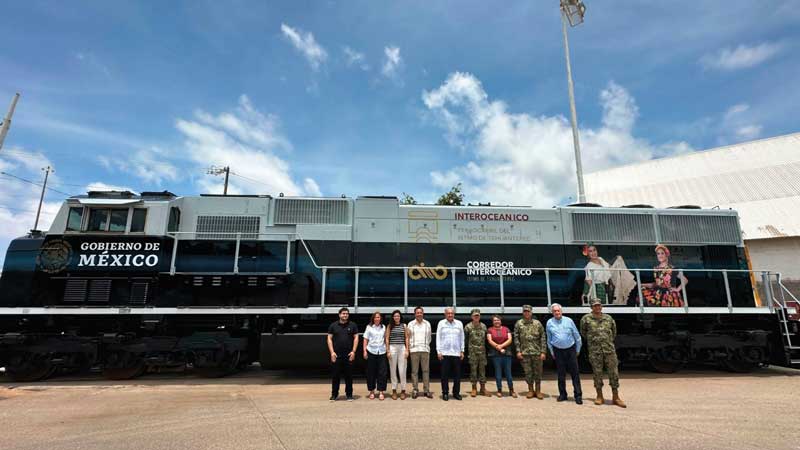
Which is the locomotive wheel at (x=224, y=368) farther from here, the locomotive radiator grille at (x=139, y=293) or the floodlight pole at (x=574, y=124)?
the floodlight pole at (x=574, y=124)

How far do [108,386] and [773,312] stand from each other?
1299 cm

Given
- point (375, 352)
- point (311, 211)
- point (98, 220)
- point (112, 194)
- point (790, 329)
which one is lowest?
point (375, 352)

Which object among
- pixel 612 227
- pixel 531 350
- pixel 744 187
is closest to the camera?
pixel 531 350

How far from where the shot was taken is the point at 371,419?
16.4 ft

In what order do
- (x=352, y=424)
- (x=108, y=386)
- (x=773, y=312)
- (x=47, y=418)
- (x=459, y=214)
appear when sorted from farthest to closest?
(x=459, y=214)
(x=773, y=312)
(x=108, y=386)
(x=47, y=418)
(x=352, y=424)

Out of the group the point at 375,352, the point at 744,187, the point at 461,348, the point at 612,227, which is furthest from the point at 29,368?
the point at 744,187

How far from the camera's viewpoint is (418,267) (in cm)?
839

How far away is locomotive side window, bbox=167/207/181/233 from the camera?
7.90 meters

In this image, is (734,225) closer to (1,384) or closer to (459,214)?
(459,214)

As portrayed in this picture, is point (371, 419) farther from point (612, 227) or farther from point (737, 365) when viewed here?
point (737, 365)

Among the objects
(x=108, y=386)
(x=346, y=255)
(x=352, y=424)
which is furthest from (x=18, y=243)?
(x=352, y=424)

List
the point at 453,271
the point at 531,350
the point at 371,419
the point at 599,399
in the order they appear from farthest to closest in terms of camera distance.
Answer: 1. the point at 453,271
2. the point at 531,350
3. the point at 599,399
4. the point at 371,419

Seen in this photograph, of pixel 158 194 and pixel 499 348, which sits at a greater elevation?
pixel 158 194

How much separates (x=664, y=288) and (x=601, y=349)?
355 centimetres
